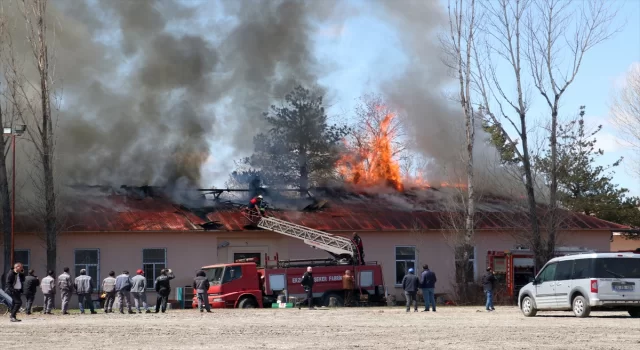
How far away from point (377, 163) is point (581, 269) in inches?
825

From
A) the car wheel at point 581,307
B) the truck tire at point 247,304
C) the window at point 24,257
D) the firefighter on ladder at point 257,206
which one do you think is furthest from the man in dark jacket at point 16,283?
the car wheel at point 581,307

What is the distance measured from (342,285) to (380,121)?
13895 mm

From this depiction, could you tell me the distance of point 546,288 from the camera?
25375 mm

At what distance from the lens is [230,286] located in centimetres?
3206

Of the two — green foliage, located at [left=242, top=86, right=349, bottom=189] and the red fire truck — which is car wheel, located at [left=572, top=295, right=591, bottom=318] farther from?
green foliage, located at [left=242, top=86, right=349, bottom=189]

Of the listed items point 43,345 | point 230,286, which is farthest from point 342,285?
point 43,345

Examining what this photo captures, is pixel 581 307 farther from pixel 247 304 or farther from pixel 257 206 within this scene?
pixel 257 206

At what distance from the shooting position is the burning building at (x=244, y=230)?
1393 inches

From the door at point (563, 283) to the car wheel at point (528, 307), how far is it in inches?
41.8

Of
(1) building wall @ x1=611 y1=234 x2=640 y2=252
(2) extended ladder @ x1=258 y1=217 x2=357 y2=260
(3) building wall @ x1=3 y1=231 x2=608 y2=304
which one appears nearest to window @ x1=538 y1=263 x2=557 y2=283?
(2) extended ladder @ x1=258 y1=217 x2=357 y2=260

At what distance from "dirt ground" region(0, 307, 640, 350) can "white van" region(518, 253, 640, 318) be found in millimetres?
504

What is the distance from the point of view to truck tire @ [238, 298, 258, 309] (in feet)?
105

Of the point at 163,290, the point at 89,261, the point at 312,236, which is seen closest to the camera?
the point at 163,290

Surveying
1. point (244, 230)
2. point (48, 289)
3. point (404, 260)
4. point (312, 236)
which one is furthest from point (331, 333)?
point (404, 260)
